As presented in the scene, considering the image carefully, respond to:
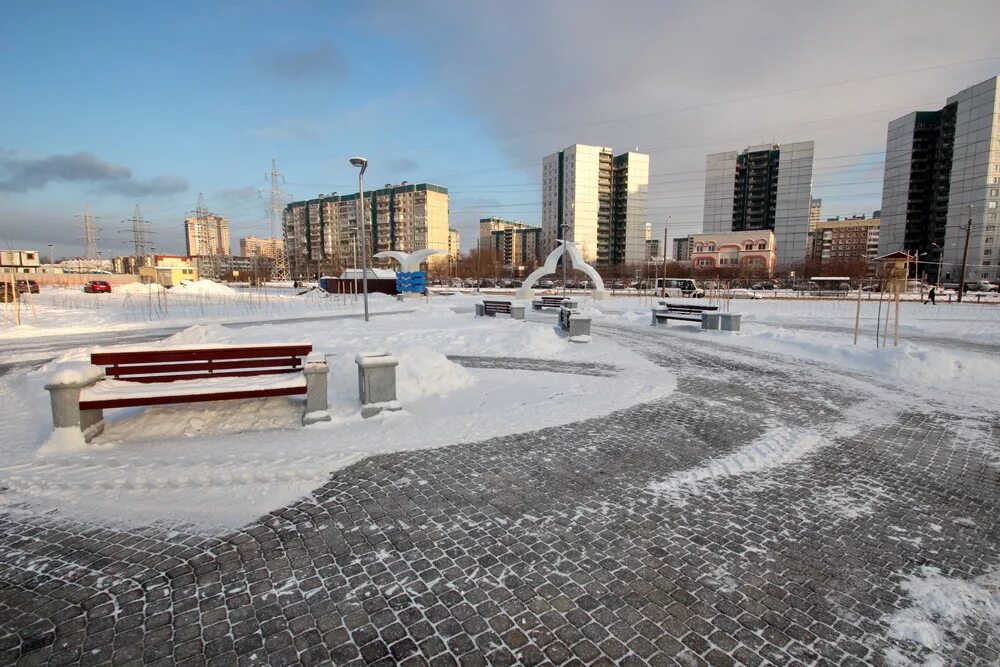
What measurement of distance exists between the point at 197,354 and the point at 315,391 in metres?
1.64

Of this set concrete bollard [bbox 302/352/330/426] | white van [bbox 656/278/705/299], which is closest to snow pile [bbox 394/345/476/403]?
concrete bollard [bbox 302/352/330/426]

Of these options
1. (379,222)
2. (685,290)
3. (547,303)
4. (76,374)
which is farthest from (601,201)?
(76,374)

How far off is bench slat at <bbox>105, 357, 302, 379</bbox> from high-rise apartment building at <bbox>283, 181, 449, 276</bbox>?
96276 millimetres

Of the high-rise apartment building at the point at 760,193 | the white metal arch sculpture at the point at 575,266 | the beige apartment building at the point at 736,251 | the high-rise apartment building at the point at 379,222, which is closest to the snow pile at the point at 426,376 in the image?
the white metal arch sculpture at the point at 575,266

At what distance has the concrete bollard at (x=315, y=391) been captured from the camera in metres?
5.73

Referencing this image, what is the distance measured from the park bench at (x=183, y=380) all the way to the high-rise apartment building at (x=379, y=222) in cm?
9639

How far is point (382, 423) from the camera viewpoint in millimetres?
5965

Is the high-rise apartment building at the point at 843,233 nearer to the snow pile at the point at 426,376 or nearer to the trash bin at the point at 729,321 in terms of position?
the trash bin at the point at 729,321

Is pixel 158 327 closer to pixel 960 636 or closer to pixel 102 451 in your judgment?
pixel 102 451

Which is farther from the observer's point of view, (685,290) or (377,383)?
(685,290)

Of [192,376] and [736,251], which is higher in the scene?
[736,251]

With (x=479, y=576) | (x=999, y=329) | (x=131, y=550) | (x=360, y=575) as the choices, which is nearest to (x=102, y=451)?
Result: (x=131, y=550)

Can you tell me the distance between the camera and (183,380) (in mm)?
5895

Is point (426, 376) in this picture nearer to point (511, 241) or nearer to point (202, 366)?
point (202, 366)
